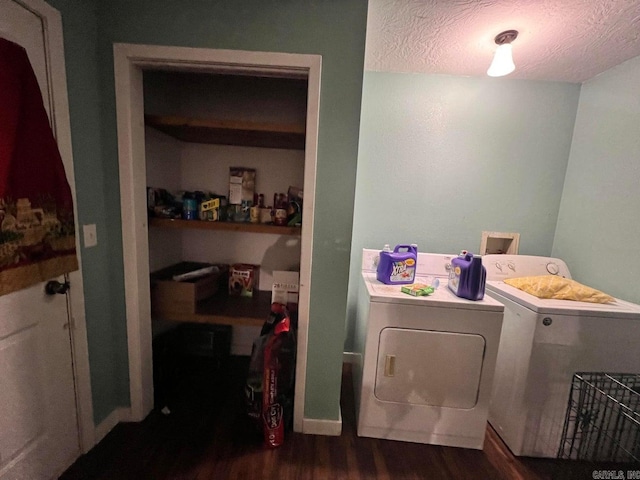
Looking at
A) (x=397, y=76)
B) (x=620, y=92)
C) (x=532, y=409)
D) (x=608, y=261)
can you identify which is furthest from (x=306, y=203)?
(x=620, y=92)

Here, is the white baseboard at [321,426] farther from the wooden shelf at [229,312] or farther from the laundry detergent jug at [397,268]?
the laundry detergent jug at [397,268]

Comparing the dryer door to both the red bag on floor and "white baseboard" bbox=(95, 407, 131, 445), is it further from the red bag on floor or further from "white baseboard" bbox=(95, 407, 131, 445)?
"white baseboard" bbox=(95, 407, 131, 445)

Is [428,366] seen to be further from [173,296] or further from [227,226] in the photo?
[173,296]

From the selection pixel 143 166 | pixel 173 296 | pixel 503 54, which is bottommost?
pixel 173 296

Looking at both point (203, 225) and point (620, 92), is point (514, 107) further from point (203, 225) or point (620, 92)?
point (203, 225)

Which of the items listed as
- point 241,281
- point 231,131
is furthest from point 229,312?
point 231,131

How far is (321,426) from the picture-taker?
149 centimetres

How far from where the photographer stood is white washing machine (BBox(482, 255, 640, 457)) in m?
1.29

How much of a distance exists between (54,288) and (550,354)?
237cm

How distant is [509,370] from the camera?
1464mm

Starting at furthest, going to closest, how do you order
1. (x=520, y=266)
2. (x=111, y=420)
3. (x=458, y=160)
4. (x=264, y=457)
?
1. (x=458, y=160)
2. (x=520, y=266)
3. (x=111, y=420)
4. (x=264, y=457)

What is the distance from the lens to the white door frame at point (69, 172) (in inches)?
40.8

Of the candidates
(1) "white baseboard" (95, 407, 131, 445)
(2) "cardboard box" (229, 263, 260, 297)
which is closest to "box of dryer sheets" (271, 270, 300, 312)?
(2) "cardboard box" (229, 263, 260, 297)

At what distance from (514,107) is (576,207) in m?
0.87
